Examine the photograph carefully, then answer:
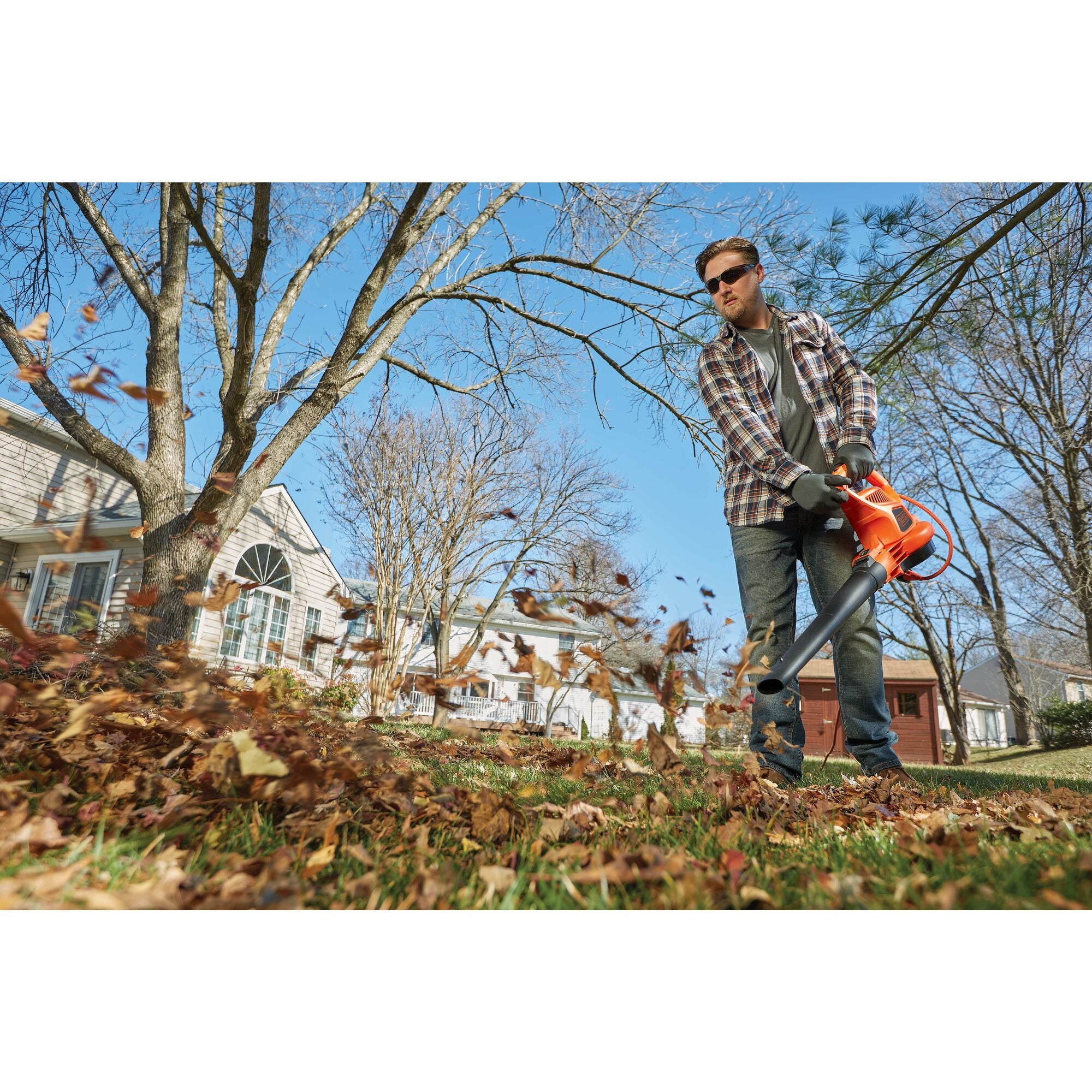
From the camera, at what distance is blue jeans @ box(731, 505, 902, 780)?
8.38ft

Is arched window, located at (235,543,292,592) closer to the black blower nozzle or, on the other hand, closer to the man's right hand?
the man's right hand

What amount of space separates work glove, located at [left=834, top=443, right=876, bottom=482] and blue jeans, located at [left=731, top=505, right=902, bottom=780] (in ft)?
0.66

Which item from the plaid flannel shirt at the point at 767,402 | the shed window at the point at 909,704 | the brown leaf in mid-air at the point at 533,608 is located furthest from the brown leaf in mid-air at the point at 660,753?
the shed window at the point at 909,704

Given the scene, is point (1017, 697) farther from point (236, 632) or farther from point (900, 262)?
point (236, 632)

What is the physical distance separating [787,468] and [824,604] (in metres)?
0.53

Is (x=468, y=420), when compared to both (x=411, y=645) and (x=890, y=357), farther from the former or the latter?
(x=890, y=357)

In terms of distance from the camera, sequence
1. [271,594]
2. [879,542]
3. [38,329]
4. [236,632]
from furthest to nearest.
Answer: [271,594]
[236,632]
[879,542]
[38,329]

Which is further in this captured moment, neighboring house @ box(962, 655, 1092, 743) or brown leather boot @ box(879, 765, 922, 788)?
neighboring house @ box(962, 655, 1092, 743)

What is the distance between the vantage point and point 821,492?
7.36 feet

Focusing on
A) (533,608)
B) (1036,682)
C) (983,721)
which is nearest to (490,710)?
(533,608)

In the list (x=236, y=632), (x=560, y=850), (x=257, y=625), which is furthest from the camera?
(x=257, y=625)

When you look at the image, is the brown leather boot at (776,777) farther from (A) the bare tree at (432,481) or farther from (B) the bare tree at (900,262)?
(A) the bare tree at (432,481)

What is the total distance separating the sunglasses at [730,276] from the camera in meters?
2.73

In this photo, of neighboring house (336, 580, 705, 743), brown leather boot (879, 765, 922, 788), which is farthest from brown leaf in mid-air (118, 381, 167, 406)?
neighboring house (336, 580, 705, 743)
